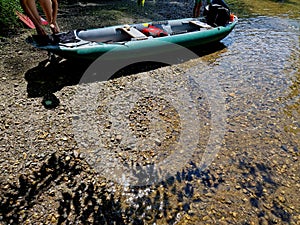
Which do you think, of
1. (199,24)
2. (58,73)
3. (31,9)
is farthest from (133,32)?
(31,9)

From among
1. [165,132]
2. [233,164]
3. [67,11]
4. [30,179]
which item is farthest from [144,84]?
[67,11]

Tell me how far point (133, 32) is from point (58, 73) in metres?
2.73

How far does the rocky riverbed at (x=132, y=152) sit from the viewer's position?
401cm

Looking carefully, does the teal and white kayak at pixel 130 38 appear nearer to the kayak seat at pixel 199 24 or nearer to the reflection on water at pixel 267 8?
the kayak seat at pixel 199 24

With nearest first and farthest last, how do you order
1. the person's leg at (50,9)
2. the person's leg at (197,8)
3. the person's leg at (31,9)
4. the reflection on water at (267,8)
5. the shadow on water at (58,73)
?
the person's leg at (31,9) < the shadow on water at (58,73) < the person's leg at (50,9) < the person's leg at (197,8) < the reflection on water at (267,8)

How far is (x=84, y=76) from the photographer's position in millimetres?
7180

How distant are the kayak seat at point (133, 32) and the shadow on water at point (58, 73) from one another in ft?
2.65

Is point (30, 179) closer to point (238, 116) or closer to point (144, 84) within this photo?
point (144, 84)

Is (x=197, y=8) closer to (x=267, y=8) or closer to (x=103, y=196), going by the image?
(x=267, y=8)

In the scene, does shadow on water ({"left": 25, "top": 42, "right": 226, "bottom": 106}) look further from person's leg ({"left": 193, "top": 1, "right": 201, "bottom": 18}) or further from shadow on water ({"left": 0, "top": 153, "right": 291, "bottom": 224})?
person's leg ({"left": 193, "top": 1, "right": 201, "bottom": 18})

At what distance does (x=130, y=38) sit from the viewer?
26.9 feet

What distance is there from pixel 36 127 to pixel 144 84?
308cm

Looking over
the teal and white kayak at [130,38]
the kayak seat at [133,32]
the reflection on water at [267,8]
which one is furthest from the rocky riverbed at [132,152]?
the reflection on water at [267,8]

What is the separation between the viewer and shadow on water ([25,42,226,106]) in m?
6.52
